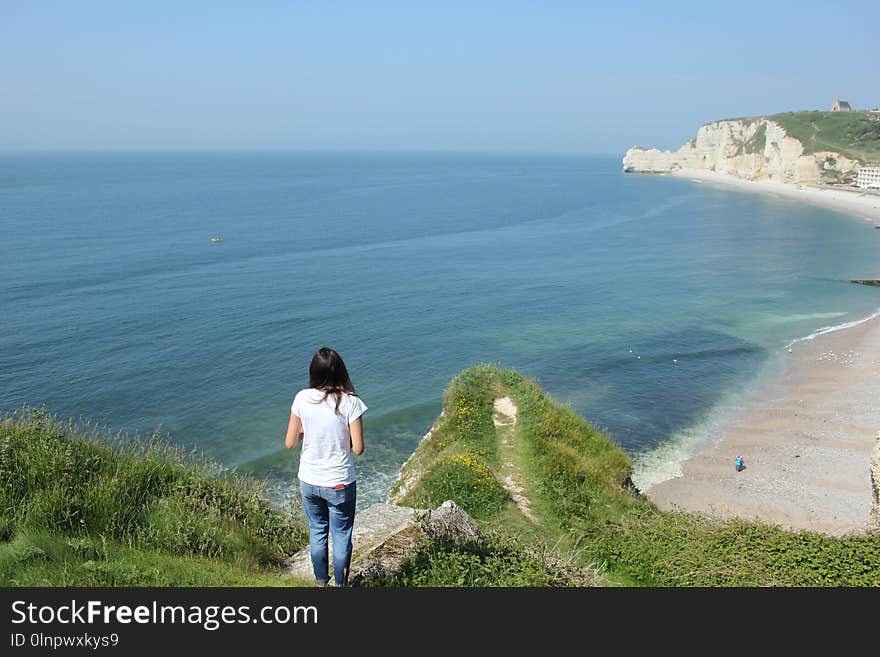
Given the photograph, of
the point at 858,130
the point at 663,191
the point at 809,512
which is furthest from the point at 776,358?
the point at 858,130

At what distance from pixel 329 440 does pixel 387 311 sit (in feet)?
152

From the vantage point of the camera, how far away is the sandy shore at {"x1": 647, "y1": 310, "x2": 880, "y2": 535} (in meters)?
25.8

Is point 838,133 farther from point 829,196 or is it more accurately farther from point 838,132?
point 829,196

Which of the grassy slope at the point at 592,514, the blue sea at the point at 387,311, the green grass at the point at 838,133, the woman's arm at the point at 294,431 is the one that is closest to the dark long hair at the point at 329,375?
the woman's arm at the point at 294,431

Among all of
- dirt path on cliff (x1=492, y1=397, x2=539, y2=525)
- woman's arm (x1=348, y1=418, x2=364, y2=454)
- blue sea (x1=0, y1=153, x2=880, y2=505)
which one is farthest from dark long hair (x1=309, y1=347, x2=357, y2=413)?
blue sea (x1=0, y1=153, x2=880, y2=505)

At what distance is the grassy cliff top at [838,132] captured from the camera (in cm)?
15925

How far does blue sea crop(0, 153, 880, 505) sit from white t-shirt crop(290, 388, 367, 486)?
19997 millimetres

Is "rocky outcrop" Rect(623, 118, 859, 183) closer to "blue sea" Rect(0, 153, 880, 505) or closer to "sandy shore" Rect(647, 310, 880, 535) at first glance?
"blue sea" Rect(0, 153, 880, 505)

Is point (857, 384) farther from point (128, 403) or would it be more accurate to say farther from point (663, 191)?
point (663, 191)

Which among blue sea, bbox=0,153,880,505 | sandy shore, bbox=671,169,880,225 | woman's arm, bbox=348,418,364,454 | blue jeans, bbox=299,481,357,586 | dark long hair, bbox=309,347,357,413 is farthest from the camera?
sandy shore, bbox=671,169,880,225

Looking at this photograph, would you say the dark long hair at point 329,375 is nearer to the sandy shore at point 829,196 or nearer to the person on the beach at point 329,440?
the person on the beach at point 329,440

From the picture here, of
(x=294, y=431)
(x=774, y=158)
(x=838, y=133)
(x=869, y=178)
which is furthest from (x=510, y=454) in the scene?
(x=838, y=133)

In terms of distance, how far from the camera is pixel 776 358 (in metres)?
44.6

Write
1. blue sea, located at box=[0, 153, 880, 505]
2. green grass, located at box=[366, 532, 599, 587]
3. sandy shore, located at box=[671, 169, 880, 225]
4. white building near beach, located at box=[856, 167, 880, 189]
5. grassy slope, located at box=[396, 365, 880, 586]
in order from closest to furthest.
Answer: green grass, located at box=[366, 532, 599, 587]
grassy slope, located at box=[396, 365, 880, 586]
blue sea, located at box=[0, 153, 880, 505]
sandy shore, located at box=[671, 169, 880, 225]
white building near beach, located at box=[856, 167, 880, 189]
